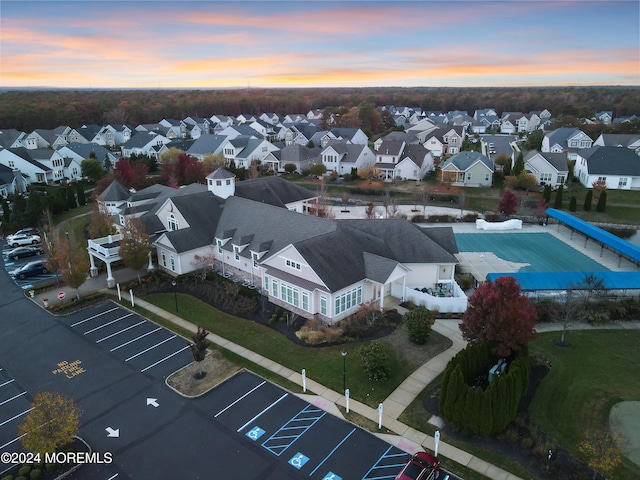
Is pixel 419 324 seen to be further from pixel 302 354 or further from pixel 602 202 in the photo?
pixel 602 202

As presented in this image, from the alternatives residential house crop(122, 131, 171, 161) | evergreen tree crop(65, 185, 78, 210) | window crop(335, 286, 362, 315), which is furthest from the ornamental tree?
residential house crop(122, 131, 171, 161)

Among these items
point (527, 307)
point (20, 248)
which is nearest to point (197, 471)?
point (527, 307)

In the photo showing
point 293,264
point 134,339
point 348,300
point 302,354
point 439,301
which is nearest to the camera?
point 302,354

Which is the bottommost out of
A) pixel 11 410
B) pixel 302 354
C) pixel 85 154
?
pixel 11 410

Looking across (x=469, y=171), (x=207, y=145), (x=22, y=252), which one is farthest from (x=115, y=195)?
(x=469, y=171)

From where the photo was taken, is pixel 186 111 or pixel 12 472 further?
pixel 186 111

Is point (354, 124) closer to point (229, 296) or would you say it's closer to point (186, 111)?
point (186, 111)

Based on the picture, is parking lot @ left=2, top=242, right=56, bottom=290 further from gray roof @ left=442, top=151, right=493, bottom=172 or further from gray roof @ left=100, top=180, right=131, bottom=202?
gray roof @ left=442, top=151, right=493, bottom=172
